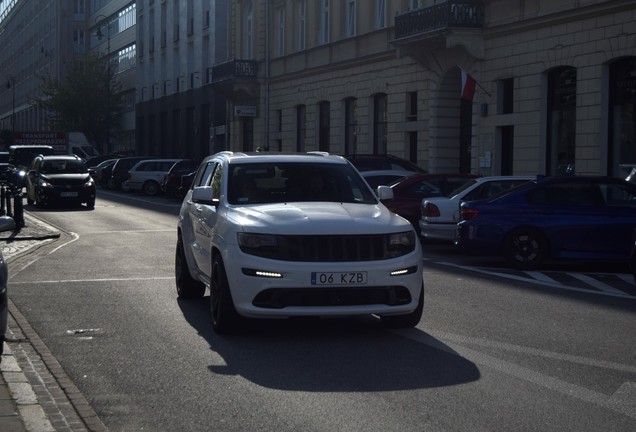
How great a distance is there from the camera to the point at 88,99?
85.2 meters

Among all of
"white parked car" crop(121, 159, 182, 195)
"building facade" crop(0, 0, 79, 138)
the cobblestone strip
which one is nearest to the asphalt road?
the cobblestone strip

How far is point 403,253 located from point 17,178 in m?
18.9

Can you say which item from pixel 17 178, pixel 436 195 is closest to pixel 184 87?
pixel 17 178

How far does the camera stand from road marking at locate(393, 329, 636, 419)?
7457mm

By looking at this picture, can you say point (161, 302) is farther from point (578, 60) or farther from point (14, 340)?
point (578, 60)

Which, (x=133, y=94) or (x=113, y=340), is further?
(x=133, y=94)

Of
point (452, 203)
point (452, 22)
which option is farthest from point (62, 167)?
point (452, 203)

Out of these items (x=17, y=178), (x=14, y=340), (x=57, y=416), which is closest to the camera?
(x=57, y=416)

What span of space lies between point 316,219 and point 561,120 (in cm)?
2134

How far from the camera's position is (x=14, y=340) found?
32.4ft

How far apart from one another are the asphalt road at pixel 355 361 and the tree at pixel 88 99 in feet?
237

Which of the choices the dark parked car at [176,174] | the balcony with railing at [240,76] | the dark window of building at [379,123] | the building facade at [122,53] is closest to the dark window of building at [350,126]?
the dark window of building at [379,123]

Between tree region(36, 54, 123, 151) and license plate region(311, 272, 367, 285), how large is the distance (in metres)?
75.5

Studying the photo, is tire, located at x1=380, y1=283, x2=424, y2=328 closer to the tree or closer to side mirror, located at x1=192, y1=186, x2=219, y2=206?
side mirror, located at x1=192, y1=186, x2=219, y2=206
